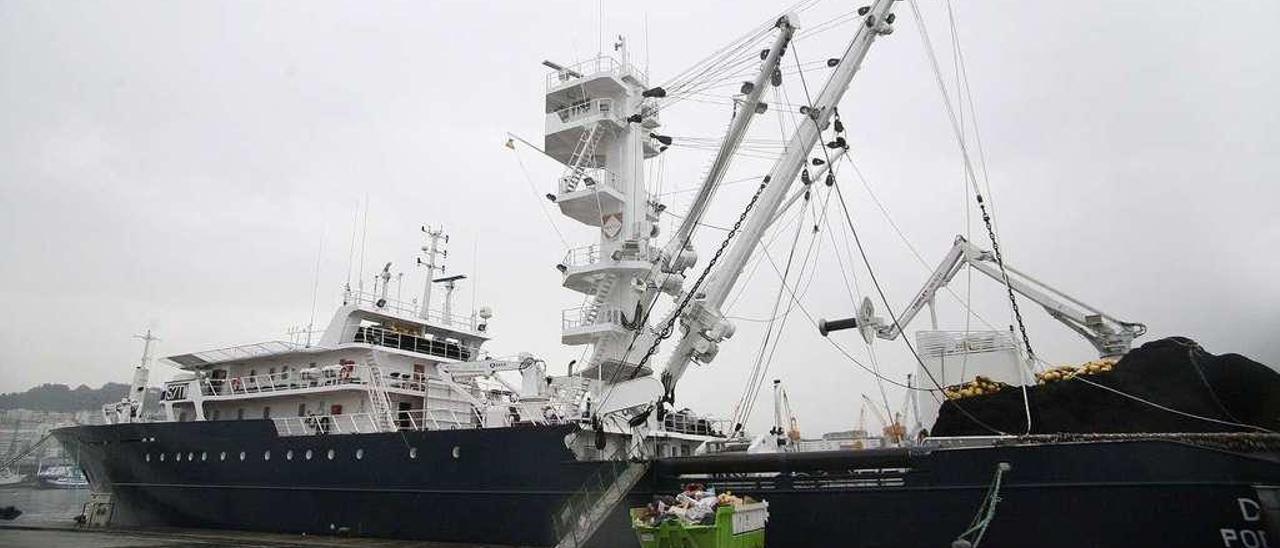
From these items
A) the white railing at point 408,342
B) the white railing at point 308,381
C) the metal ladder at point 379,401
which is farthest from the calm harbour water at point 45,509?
the metal ladder at point 379,401

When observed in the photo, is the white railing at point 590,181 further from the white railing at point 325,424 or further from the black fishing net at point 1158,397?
the black fishing net at point 1158,397

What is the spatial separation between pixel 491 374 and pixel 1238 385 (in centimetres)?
1625

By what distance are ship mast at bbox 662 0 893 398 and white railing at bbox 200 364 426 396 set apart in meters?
9.16

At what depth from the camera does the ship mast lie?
1541cm

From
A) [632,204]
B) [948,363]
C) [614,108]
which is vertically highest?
[614,108]

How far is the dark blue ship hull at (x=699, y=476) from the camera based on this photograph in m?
10.1

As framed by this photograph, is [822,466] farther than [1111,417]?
Yes

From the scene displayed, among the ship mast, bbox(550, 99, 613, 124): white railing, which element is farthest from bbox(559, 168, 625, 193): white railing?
the ship mast

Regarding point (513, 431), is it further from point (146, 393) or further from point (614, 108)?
point (146, 393)

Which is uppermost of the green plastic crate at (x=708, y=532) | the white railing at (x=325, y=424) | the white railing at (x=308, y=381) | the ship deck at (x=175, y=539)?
the white railing at (x=308, y=381)

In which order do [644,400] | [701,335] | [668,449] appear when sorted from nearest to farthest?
[644,400] < [701,335] < [668,449]

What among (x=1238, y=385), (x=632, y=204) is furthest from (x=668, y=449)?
(x=1238, y=385)

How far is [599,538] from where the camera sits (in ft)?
44.7

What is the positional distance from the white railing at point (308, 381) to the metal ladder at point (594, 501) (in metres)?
8.64
